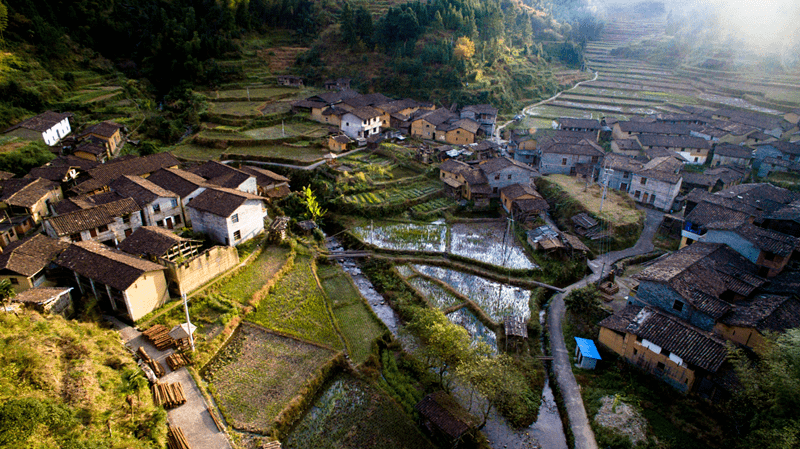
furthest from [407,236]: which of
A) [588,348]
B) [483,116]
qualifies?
[483,116]

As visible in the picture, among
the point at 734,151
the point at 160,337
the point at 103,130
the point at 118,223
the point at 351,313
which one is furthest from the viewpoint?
the point at 734,151

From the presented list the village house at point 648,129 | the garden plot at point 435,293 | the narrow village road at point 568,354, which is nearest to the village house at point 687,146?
the village house at point 648,129

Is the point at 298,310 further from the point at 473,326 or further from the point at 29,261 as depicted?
the point at 29,261

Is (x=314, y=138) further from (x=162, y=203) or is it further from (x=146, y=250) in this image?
(x=146, y=250)

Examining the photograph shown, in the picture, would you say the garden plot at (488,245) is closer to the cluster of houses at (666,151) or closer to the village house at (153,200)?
the cluster of houses at (666,151)

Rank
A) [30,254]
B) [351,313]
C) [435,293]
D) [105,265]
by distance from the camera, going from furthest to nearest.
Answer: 1. [435,293]
2. [351,313]
3. [30,254]
4. [105,265]

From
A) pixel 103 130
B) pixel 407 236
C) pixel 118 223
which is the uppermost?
pixel 103 130

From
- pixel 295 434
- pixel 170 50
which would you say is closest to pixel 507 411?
pixel 295 434
